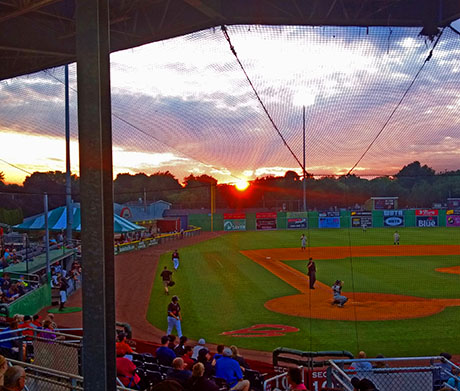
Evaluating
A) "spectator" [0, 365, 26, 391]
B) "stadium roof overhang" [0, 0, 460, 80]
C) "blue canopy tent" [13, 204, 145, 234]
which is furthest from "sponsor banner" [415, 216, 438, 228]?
"spectator" [0, 365, 26, 391]

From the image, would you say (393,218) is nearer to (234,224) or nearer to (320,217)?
(320,217)

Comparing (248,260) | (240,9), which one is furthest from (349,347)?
(248,260)

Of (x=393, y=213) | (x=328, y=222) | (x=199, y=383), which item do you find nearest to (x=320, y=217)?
(x=328, y=222)

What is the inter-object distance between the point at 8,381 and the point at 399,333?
35.0ft

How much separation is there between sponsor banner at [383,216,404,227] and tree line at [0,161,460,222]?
7.92 meters

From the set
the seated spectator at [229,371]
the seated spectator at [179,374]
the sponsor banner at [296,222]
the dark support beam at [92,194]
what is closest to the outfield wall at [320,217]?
the sponsor banner at [296,222]

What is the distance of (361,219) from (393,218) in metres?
3.28

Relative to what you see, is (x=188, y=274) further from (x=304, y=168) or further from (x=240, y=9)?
(x=240, y=9)

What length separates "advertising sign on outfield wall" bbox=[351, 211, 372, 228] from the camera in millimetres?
47750

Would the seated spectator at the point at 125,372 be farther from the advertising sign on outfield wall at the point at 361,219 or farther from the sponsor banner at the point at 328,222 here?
the advertising sign on outfield wall at the point at 361,219

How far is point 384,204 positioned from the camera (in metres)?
47.6

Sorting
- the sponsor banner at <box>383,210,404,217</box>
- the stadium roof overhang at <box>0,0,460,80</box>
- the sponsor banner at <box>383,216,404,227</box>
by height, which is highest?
the stadium roof overhang at <box>0,0,460,80</box>

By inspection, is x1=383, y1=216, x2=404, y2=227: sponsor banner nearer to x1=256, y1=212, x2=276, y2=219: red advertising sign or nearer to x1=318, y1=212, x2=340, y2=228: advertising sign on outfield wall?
x1=318, y1=212, x2=340, y2=228: advertising sign on outfield wall

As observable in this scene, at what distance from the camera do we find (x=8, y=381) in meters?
3.33
